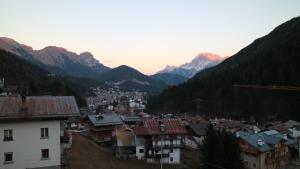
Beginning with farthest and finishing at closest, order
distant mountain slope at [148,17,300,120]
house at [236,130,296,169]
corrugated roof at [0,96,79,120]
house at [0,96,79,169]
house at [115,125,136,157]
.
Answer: distant mountain slope at [148,17,300,120]
house at [236,130,296,169]
house at [115,125,136,157]
corrugated roof at [0,96,79,120]
house at [0,96,79,169]

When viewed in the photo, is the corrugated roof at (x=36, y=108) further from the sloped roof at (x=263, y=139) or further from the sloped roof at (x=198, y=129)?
the sloped roof at (x=198, y=129)

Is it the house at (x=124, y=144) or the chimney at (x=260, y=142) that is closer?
the house at (x=124, y=144)

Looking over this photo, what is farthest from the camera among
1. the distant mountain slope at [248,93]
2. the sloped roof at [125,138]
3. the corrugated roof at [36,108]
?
the distant mountain slope at [248,93]

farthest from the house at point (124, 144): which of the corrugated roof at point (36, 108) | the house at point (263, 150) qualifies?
the corrugated roof at point (36, 108)

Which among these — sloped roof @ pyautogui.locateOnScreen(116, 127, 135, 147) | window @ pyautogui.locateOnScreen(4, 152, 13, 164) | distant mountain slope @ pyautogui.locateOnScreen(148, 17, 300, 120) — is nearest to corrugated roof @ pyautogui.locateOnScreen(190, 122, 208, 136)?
sloped roof @ pyautogui.locateOnScreen(116, 127, 135, 147)

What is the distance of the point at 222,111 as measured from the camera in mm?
127938

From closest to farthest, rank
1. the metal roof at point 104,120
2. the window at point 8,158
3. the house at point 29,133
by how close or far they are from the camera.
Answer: the window at point 8,158 < the house at point 29,133 < the metal roof at point 104,120

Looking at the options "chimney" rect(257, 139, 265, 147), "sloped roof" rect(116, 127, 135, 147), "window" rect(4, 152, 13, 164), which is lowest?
"chimney" rect(257, 139, 265, 147)

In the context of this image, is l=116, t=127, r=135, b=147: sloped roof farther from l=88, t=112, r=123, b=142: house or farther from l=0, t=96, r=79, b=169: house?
l=0, t=96, r=79, b=169: house

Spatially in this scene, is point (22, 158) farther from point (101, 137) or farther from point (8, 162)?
point (101, 137)

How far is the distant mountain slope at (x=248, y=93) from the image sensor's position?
116000mm

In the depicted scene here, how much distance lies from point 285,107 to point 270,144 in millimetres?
58201

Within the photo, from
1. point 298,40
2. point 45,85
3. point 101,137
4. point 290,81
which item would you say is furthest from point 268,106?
point 45,85

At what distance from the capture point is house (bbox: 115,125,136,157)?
168 ft
